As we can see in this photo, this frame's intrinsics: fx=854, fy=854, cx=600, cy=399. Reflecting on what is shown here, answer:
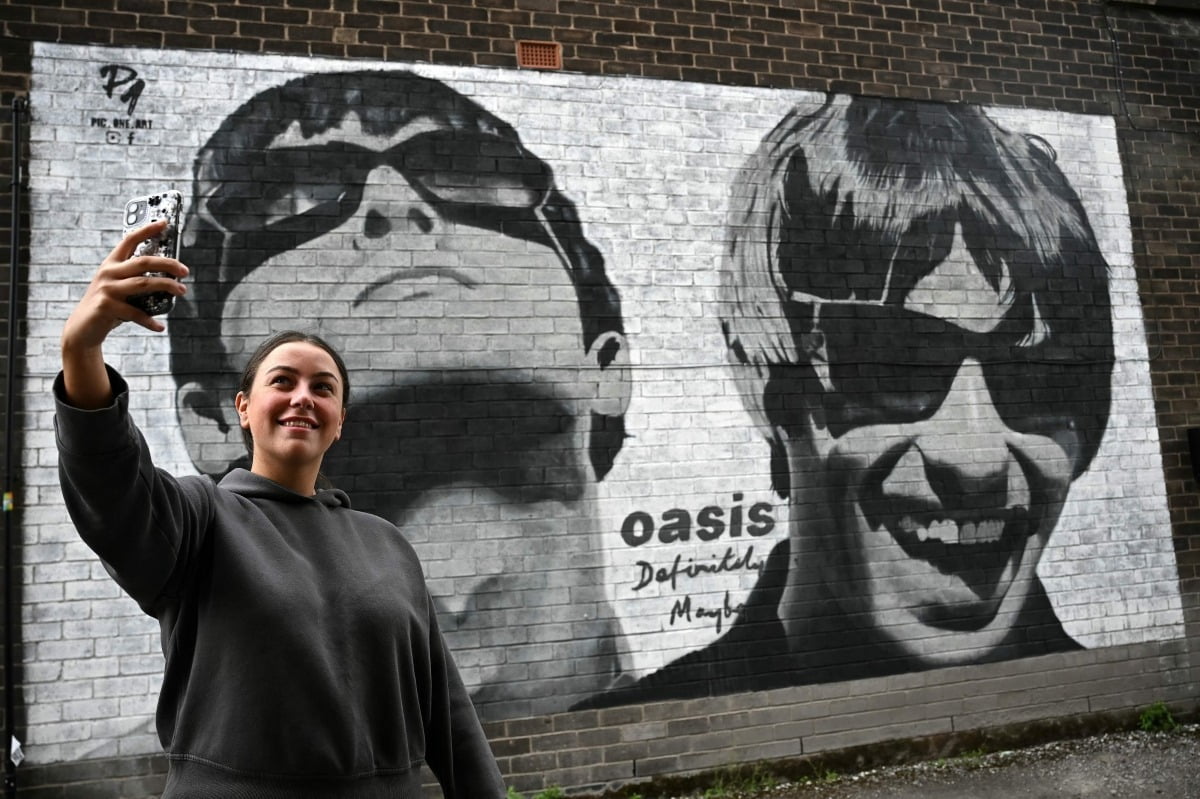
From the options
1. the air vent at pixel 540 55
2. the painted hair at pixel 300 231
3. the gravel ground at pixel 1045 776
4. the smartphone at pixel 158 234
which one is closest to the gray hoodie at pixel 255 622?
the smartphone at pixel 158 234

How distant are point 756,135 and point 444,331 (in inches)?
93.4

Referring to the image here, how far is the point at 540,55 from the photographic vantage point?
5164 mm

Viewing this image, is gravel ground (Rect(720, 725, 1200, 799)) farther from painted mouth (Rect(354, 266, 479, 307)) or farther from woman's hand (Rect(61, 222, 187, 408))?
woman's hand (Rect(61, 222, 187, 408))

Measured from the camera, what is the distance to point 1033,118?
600 cm

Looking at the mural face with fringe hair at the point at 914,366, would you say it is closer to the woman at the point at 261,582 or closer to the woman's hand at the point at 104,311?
the woman at the point at 261,582

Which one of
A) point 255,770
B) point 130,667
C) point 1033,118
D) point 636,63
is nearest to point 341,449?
point 130,667

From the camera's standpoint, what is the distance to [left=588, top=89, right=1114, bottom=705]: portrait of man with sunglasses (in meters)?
5.18

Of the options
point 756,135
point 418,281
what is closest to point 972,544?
point 756,135

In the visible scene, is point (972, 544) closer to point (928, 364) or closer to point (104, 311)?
point (928, 364)

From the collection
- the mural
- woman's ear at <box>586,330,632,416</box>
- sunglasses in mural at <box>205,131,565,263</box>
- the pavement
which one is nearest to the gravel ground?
the pavement

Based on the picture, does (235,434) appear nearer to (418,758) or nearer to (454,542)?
(454,542)

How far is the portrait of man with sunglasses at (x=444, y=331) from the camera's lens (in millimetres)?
4586

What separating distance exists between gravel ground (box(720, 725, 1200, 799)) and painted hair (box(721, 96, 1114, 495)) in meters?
1.74

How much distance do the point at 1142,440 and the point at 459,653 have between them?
15.7 feet
